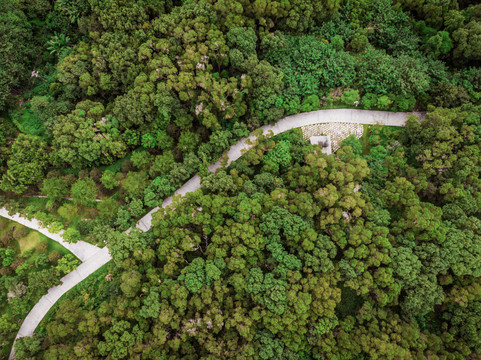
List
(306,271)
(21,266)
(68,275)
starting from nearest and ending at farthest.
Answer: (306,271) < (21,266) < (68,275)

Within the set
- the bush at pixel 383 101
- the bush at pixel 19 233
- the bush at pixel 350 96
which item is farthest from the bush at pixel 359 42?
the bush at pixel 19 233

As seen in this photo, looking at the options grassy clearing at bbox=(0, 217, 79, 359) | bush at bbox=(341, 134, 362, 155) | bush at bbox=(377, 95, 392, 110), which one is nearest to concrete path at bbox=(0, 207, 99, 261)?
grassy clearing at bbox=(0, 217, 79, 359)

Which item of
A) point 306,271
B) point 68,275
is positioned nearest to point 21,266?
point 68,275

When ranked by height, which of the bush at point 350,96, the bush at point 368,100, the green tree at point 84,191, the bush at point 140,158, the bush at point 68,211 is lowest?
the bush at point 68,211

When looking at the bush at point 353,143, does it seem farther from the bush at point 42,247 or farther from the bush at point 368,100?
the bush at point 42,247

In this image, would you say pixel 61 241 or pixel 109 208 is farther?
pixel 61 241

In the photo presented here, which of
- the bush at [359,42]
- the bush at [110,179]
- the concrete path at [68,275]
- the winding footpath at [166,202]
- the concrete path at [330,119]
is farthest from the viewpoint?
the bush at [359,42]

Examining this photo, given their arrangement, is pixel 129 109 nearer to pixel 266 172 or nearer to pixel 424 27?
pixel 266 172

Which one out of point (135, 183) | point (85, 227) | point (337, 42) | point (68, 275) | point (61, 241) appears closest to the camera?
point (135, 183)

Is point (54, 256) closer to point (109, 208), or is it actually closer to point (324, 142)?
point (109, 208)
